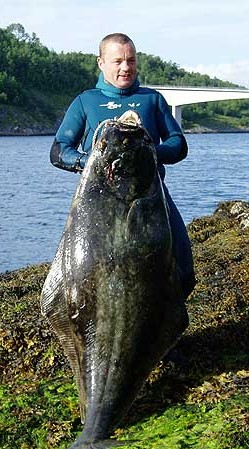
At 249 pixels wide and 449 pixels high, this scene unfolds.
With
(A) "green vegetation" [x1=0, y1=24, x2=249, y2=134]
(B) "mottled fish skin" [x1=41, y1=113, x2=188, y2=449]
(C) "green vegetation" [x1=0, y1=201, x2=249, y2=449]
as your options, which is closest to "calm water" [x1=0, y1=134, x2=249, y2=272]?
(C) "green vegetation" [x1=0, y1=201, x2=249, y2=449]

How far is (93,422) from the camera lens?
4.62 metres

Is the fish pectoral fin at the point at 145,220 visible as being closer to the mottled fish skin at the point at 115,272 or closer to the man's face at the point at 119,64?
the mottled fish skin at the point at 115,272

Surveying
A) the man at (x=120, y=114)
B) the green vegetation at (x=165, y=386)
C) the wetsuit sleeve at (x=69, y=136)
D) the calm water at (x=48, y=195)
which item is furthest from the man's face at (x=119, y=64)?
the calm water at (x=48, y=195)

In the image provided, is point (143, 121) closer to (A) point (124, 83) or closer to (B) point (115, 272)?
(A) point (124, 83)

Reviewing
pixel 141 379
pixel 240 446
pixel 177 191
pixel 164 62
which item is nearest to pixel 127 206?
pixel 141 379

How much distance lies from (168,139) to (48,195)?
25993mm

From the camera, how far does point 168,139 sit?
5.32m

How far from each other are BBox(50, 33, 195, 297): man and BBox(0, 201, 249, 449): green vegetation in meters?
0.69

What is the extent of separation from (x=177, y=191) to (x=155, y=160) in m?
26.6

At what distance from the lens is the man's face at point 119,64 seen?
514 centimetres

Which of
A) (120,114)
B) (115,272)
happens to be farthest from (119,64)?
(115,272)

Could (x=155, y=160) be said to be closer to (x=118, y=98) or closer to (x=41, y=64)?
(x=118, y=98)

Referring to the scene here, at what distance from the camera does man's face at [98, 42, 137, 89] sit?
514 cm

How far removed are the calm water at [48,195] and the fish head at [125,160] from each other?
11.8 metres
